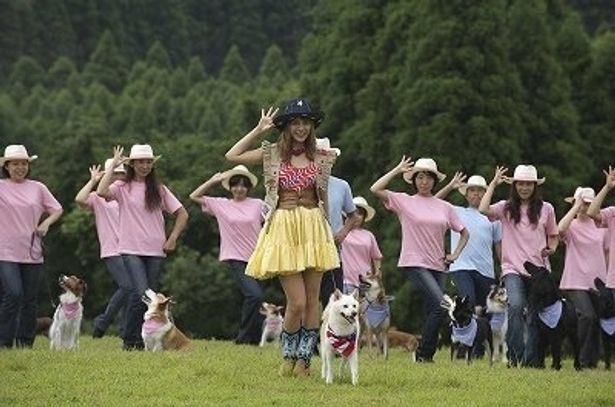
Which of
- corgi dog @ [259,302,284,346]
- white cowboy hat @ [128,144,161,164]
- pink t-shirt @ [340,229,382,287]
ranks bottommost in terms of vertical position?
corgi dog @ [259,302,284,346]

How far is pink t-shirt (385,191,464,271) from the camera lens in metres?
19.9

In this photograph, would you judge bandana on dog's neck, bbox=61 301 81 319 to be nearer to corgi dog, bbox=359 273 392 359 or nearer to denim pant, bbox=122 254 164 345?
denim pant, bbox=122 254 164 345

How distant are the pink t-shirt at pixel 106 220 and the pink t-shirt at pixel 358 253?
3233 mm

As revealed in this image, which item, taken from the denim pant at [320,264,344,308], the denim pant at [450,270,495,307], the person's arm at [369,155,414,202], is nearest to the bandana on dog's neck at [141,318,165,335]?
the denim pant at [320,264,344,308]

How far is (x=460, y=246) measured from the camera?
66.0 feet

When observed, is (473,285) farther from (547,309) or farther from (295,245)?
(295,245)

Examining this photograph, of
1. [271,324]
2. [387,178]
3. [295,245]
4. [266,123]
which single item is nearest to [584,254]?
[387,178]

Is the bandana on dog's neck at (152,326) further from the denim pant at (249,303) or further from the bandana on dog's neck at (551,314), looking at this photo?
the bandana on dog's neck at (551,314)

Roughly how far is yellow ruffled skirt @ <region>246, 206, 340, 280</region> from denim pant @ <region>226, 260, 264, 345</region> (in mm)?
6919

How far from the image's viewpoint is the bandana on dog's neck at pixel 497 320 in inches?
860

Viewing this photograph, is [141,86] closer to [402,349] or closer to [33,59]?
[33,59]

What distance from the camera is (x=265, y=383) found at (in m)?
15.9

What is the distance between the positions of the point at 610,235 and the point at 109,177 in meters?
6.18

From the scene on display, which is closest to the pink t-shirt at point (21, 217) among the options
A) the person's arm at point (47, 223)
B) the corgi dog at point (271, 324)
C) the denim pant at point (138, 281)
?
the person's arm at point (47, 223)
